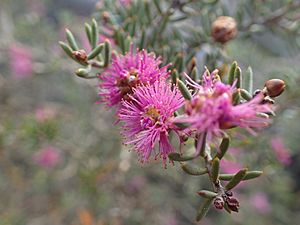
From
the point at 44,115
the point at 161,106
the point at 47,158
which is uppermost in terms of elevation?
the point at 161,106

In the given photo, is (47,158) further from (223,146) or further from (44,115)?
(223,146)

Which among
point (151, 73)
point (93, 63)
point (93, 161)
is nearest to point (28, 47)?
point (93, 161)

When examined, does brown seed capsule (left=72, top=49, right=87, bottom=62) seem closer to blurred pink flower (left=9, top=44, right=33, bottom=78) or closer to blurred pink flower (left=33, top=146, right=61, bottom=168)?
blurred pink flower (left=9, top=44, right=33, bottom=78)

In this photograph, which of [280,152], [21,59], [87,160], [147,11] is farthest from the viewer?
[21,59]

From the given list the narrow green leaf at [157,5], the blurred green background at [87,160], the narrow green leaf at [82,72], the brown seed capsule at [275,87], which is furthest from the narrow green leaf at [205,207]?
the blurred green background at [87,160]

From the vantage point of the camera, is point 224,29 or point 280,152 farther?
point 280,152

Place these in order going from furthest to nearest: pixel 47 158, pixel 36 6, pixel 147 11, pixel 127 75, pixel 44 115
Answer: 1. pixel 36 6
2. pixel 47 158
3. pixel 44 115
4. pixel 147 11
5. pixel 127 75

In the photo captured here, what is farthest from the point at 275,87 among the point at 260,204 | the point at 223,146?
the point at 260,204
